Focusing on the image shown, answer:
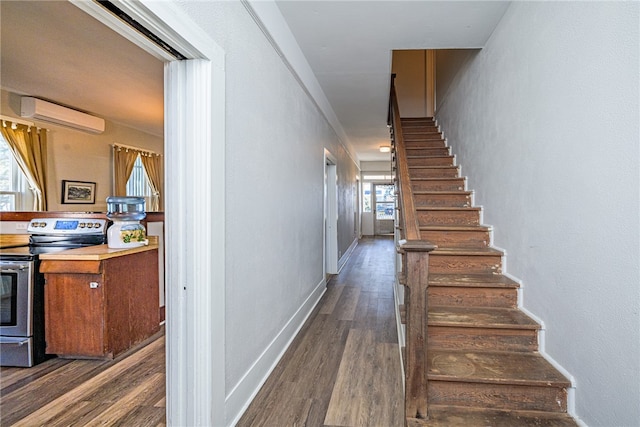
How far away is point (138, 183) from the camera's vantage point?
644cm

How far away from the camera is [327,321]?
3.60m

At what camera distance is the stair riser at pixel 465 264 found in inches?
111

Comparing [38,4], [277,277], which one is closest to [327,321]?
[277,277]

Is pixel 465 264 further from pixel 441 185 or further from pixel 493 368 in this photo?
pixel 441 185

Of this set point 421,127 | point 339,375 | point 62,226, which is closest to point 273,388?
point 339,375

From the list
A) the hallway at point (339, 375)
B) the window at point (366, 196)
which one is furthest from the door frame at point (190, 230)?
the window at point (366, 196)

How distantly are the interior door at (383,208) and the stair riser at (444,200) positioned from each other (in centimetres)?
880

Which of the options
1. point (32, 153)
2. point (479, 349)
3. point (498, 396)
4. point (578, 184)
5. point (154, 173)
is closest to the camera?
point (578, 184)

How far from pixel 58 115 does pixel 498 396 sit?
561cm

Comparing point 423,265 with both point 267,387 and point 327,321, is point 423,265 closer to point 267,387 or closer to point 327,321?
point 267,387

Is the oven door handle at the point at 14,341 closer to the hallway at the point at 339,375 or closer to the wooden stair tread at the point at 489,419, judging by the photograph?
the hallway at the point at 339,375

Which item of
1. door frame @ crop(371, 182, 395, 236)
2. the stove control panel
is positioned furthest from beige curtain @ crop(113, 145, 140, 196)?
door frame @ crop(371, 182, 395, 236)

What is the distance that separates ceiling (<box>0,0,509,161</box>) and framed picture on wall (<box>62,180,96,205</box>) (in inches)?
44.8

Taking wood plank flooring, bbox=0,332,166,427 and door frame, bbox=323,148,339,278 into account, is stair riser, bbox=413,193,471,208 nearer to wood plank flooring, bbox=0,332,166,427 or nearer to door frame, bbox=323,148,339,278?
door frame, bbox=323,148,339,278
